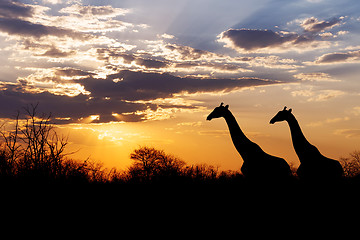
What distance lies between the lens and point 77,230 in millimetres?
12070

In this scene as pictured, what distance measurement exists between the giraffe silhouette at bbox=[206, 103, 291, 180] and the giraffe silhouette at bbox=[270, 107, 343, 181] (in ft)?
3.42

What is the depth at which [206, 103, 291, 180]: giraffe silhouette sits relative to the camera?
16250 mm

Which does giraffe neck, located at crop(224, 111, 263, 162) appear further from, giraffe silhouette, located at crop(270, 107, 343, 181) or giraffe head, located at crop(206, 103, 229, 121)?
giraffe silhouette, located at crop(270, 107, 343, 181)

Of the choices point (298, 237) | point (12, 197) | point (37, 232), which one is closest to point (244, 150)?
point (298, 237)

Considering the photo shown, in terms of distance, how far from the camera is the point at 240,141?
1730 centimetres

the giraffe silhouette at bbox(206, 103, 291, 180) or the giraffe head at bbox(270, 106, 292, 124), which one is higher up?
the giraffe head at bbox(270, 106, 292, 124)

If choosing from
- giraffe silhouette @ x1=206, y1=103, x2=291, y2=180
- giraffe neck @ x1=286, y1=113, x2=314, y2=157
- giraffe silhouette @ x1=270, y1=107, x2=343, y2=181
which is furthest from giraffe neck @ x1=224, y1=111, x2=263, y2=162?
giraffe neck @ x1=286, y1=113, x2=314, y2=157

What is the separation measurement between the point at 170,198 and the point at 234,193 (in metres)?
3.18

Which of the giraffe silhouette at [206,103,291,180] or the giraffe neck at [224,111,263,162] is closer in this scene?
the giraffe silhouette at [206,103,291,180]

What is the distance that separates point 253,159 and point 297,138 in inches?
110

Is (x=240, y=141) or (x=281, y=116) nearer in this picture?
(x=240, y=141)

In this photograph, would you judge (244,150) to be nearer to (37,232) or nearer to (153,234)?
(153,234)

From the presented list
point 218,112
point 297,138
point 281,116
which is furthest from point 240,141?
point 297,138

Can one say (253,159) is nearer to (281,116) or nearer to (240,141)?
(240,141)
